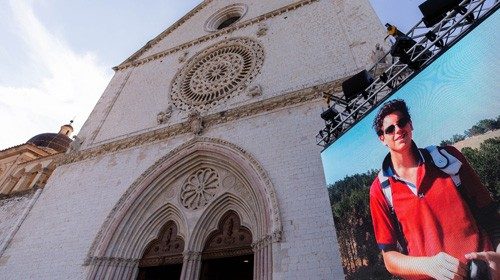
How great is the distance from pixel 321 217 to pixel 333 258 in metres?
0.79

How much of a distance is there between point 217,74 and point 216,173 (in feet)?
13.7

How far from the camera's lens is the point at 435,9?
4.64 metres

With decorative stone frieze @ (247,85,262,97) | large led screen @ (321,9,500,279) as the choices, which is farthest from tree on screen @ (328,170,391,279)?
decorative stone frieze @ (247,85,262,97)

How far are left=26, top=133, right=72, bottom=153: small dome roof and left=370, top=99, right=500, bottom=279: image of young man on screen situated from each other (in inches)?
881

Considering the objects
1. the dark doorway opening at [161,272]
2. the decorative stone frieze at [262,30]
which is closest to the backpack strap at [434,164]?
the dark doorway opening at [161,272]

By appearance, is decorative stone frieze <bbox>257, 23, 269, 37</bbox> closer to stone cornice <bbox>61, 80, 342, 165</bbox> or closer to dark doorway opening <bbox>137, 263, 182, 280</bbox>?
stone cornice <bbox>61, 80, 342, 165</bbox>

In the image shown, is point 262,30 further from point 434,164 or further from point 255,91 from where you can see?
point 434,164

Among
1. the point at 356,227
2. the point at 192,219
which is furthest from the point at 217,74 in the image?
the point at 356,227

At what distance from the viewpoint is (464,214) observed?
3.56 metres

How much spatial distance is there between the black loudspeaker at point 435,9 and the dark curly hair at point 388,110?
123 cm

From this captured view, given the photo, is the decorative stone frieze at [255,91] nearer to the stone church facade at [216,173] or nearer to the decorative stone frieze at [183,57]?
the stone church facade at [216,173]

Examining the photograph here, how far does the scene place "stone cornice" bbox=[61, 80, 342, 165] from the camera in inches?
327

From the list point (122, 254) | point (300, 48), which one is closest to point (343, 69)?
point (300, 48)

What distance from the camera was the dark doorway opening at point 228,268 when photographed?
742 centimetres
